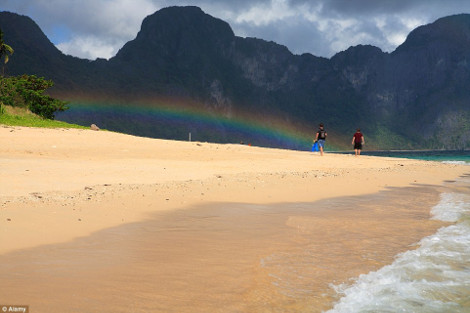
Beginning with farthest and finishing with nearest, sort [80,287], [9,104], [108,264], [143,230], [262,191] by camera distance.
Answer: [9,104] → [262,191] → [143,230] → [108,264] → [80,287]

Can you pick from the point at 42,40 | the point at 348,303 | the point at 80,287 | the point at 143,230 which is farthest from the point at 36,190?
the point at 42,40

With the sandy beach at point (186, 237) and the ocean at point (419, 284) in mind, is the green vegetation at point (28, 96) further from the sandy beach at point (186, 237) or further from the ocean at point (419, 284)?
the ocean at point (419, 284)

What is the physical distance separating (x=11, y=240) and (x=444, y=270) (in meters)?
5.45

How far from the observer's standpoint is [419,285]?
13.9 feet

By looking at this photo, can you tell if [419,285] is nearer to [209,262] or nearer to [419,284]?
[419,284]

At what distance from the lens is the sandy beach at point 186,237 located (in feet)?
12.4

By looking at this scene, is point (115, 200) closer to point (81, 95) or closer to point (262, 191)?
point (262, 191)

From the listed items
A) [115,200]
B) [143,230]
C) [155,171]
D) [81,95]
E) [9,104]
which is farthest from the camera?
[81,95]

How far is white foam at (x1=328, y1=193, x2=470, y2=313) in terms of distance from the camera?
368 centimetres

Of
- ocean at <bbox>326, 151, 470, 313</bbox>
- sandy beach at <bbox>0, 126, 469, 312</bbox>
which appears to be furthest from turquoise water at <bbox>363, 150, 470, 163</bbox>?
ocean at <bbox>326, 151, 470, 313</bbox>

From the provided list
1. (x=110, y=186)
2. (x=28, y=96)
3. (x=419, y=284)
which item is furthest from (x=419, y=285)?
(x=28, y=96)

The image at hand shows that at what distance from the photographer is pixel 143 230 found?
260 inches

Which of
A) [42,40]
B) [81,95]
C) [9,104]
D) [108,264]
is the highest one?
[42,40]

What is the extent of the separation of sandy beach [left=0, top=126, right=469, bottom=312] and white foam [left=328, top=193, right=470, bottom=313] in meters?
0.21
